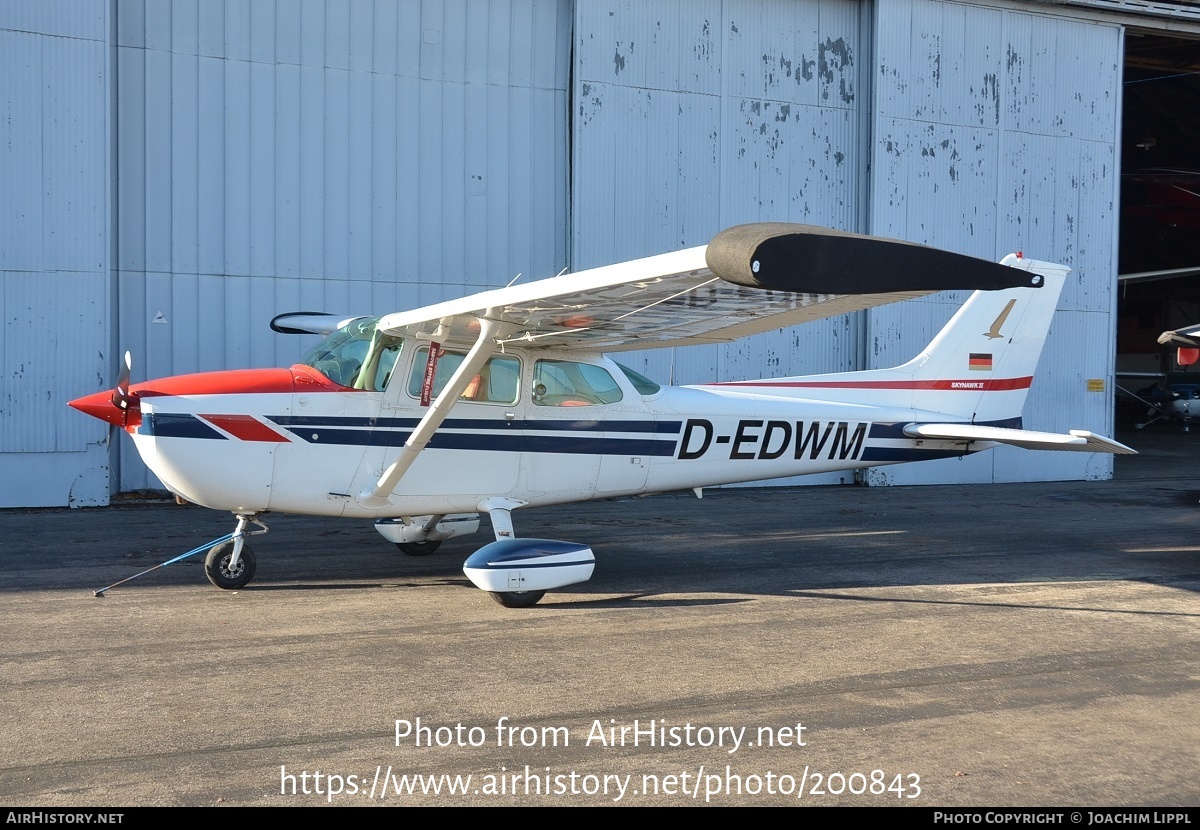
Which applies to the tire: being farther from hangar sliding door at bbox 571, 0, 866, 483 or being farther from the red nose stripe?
hangar sliding door at bbox 571, 0, 866, 483

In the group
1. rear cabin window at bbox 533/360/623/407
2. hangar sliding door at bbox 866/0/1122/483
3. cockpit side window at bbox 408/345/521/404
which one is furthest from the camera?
hangar sliding door at bbox 866/0/1122/483

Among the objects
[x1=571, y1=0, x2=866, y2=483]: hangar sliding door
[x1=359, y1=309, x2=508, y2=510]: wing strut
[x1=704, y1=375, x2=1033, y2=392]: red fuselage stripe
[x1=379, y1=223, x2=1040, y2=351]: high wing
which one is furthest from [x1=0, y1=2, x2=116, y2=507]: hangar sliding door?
[x1=704, y1=375, x2=1033, y2=392]: red fuselage stripe

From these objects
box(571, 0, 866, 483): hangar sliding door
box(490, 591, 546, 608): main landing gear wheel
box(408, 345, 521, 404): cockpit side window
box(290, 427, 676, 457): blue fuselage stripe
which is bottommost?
box(490, 591, 546, 608): main landing gear wheel

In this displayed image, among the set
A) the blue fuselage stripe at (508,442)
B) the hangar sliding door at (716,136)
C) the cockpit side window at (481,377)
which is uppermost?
the hangar sliding door at (716,136)

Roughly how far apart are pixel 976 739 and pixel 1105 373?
13.5 meters

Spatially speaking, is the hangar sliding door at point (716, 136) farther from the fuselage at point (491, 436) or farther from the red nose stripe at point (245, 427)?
the red nose stripe at point (245, 427)

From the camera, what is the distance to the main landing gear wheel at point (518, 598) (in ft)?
21.8

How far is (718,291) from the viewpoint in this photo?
5543 millimetres

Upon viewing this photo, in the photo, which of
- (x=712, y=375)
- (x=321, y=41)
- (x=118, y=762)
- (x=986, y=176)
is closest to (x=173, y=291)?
(x=321, y=41)

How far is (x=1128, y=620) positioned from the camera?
255 inches

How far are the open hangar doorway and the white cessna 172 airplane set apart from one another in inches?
475

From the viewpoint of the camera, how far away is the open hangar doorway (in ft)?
66.2

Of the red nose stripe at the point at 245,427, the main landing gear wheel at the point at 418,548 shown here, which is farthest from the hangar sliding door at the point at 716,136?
the red nose stripe at the point at 245,427

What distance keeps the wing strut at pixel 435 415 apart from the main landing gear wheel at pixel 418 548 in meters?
1.23
